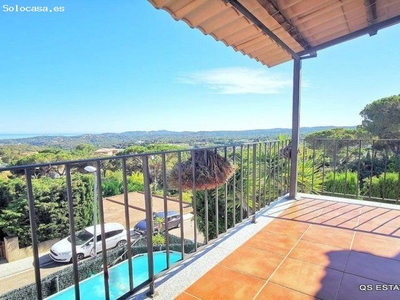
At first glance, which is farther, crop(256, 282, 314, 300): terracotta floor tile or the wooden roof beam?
the wooden roof beam

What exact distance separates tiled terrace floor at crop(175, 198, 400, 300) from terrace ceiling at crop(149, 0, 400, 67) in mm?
1817

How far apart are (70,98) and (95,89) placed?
5547mm

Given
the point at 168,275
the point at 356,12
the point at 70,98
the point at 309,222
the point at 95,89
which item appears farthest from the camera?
the point at 70,98

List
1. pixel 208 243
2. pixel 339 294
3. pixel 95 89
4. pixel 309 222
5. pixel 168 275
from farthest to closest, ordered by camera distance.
→ 1. pixel 95 89
2. pixel 309 222
3. pixel 208 243
4. pixel 168 275
5. pixel 339 294

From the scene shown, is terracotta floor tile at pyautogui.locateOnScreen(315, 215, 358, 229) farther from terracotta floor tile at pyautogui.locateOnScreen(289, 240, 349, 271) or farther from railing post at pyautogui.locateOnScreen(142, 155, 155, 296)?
railing post at pyautogui.locateOnScreen(142, 155, 155, 296)

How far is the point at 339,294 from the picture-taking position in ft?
4.44

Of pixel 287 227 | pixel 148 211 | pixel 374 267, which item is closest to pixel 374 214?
pixel 287 227

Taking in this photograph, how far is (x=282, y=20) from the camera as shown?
2068 mm

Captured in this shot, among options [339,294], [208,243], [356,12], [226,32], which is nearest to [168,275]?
[208,243]

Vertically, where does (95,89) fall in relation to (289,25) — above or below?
above

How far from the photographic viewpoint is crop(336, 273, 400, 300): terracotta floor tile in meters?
1.33

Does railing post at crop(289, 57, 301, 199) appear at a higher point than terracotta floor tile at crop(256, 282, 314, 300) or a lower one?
higher

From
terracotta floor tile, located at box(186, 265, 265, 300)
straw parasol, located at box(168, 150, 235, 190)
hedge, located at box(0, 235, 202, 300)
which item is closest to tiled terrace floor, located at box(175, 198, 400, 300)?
terracotta floor tile, located at box(186, 265, 265, 300)

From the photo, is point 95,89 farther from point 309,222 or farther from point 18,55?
point 309,222
